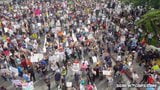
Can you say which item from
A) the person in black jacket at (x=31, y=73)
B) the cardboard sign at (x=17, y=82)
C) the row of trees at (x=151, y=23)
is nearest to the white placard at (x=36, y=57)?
the person in black jacket at (x=31, y=73)

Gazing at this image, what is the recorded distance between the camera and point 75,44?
27.6 m

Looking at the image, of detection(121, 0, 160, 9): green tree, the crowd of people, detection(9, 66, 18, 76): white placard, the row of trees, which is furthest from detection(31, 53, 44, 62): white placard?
detection(121, 0, 160, 9): green tree

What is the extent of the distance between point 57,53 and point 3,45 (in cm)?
495

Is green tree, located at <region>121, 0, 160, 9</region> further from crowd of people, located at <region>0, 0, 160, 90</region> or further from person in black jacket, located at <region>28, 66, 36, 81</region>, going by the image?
person in black jacket, located at <region>28, 66, 36, 81</region>

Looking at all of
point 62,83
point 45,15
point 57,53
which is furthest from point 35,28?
point 62,83

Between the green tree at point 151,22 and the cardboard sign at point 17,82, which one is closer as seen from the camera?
the cardboard sign at point 17,82

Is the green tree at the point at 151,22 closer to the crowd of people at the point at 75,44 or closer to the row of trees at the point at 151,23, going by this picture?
the row of trees at the point at 151,23

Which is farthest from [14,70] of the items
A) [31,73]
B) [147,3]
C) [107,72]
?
[147,3]

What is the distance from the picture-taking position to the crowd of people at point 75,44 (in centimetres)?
2325

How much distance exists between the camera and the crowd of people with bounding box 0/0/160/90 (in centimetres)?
2325

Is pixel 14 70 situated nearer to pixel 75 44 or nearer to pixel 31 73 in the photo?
pixel 31 73

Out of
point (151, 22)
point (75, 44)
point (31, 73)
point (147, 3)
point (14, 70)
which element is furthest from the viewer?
point (147, 3)

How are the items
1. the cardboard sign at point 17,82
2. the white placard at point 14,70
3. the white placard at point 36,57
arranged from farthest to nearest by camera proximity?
the white placard at point 36,57 → the white placard at point 14,70 → the cardboard sign at point 17,82

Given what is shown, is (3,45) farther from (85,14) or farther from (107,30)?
(85,14)
